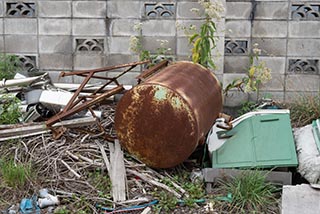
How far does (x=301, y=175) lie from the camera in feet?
14.0

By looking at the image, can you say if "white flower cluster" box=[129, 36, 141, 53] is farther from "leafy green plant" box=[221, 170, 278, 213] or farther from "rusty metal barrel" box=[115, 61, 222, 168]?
"leafy green plant" box=[221, 170, 278, 213]

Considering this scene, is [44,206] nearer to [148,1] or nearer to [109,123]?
[109,123]

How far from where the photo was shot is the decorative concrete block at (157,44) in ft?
19.5

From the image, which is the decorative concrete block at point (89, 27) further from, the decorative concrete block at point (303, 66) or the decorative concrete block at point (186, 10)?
the decorative concrete block at point (303, 66)

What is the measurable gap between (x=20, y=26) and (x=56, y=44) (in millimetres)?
563

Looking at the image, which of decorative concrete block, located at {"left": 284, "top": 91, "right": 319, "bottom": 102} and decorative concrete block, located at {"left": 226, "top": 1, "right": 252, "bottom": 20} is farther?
decorative concrete block, located at {"left": 284, "top": 91, "right": 319, "bottom": 102}

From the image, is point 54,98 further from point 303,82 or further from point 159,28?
point 303,82

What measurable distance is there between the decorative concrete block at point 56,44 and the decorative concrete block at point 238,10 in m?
2.23

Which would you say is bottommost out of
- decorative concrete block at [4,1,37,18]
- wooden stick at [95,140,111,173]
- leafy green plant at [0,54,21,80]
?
wooden stick at [95,140,111,173]

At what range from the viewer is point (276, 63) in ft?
19.5

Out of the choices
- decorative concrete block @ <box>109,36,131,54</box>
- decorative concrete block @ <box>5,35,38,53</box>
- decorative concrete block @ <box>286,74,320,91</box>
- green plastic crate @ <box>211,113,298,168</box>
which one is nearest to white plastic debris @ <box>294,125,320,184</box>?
green plastic crate @ <box>211,113,298,168</box>

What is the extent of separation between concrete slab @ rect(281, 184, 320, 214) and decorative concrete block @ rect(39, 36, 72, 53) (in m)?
3.59

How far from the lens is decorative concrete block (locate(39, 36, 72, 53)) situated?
607 centimetres

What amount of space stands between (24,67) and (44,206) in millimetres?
2846
